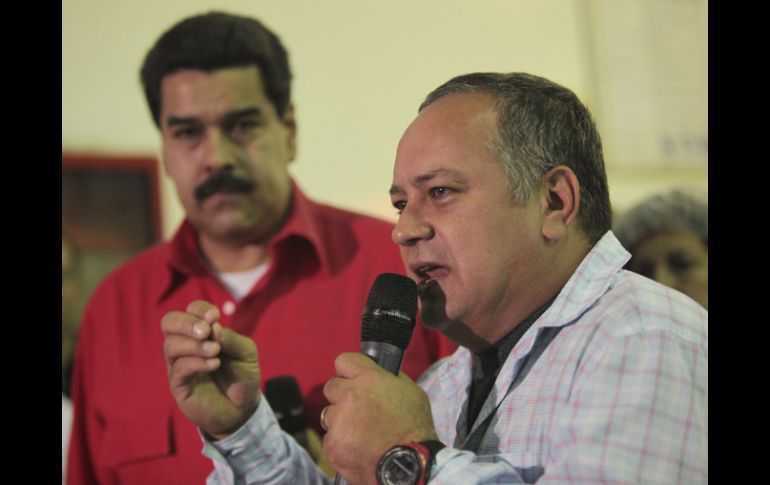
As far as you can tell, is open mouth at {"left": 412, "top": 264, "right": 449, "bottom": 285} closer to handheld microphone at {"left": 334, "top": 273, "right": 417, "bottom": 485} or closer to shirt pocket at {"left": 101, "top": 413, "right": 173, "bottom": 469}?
handheld microphone at {"left": 334, "top": 273, "right": 417, "bottom": 485}

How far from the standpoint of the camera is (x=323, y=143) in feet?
4.75

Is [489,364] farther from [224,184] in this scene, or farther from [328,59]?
[328,59]

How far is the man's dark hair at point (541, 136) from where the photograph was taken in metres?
1.01

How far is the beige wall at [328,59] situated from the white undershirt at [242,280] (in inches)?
7.4

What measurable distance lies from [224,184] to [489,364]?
0.51m

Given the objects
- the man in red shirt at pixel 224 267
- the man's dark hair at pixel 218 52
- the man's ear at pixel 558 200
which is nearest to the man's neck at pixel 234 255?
the man in red shirt at pixel 224 267

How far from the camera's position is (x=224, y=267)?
1345mm

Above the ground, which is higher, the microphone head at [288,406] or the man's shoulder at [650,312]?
the man's shoulder at [650,312]

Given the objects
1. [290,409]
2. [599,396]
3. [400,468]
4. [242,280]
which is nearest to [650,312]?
[599,396]

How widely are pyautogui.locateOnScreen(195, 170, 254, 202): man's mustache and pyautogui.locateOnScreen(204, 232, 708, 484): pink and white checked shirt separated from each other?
48 centimetres

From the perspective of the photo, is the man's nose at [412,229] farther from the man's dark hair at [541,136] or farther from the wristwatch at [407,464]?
the wristwatch at [407,464]

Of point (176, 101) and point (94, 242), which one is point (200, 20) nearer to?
point (176, 101)

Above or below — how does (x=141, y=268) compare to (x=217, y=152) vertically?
below

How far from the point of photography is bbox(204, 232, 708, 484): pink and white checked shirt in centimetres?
82
